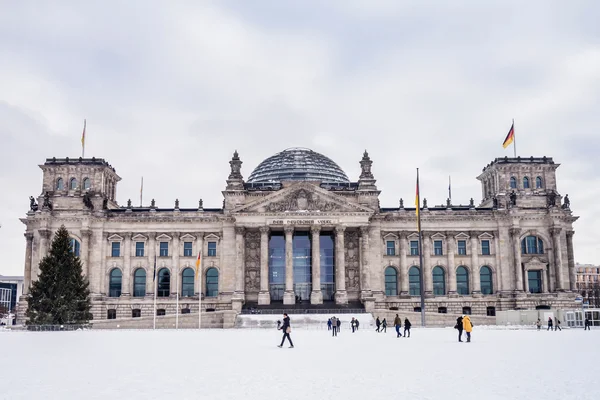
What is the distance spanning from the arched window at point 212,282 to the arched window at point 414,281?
78.4ft

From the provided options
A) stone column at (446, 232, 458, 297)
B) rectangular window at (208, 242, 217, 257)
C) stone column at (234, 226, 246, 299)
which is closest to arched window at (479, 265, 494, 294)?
stone column at (446, 232, 458, 297)

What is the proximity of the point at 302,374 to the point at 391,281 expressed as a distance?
210 ft

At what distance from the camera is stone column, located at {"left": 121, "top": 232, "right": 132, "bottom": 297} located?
8256cm

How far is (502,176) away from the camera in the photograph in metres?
85.6

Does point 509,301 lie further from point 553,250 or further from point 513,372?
point 513,372

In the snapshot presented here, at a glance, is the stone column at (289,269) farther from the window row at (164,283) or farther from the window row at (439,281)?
the window row at (439,281)

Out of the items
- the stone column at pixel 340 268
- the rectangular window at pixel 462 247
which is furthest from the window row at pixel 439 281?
the stone column at pixel 340 268

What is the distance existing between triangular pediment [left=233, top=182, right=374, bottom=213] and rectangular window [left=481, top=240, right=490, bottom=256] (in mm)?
15912

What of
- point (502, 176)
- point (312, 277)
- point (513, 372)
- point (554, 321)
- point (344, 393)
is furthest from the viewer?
point (502, 176)

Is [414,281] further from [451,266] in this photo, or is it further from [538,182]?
[538,182]

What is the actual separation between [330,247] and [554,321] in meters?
28.1

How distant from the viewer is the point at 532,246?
84188 mm

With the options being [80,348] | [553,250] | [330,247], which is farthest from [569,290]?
[80,348]

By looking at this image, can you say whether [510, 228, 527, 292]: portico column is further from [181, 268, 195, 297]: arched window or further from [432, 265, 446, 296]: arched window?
[181, 268, 195, 297]: arched window
